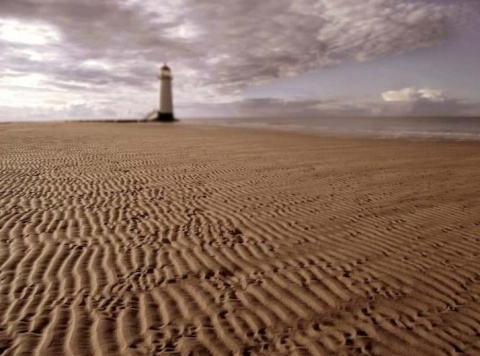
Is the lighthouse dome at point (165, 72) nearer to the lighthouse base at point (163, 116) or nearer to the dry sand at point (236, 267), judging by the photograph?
the lighthouse base at point (163, 116)

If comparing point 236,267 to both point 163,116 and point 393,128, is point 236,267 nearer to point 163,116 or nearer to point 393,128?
point 393,128

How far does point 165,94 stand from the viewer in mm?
61375

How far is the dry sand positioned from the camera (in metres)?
3.51

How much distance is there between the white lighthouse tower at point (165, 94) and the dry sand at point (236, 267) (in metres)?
53.7

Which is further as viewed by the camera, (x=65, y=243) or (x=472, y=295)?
(x=65, y=243)

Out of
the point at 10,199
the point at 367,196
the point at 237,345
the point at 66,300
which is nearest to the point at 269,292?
the point at 237,345

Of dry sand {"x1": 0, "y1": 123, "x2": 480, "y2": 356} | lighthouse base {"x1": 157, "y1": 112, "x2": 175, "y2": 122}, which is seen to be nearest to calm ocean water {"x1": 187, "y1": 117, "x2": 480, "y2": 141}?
lighthouse base {"x1": 157, "y1": 112, "x2": 175, "y2": 122}

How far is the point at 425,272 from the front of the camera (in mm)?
4934

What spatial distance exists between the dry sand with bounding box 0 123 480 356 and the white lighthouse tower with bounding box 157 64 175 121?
53.7m

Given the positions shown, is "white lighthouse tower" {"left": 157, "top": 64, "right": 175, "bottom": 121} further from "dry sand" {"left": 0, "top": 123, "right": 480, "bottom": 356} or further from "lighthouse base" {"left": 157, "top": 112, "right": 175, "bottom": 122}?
"dry sand" {"left": 0, "top": 123, "right": 480, "bottom": 356}

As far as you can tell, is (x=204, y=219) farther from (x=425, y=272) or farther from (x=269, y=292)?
(x=425, y=272)

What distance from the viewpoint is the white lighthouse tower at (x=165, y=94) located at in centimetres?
6109

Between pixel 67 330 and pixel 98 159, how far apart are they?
1184 cm

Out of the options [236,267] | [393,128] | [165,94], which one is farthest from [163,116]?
[236,267]
